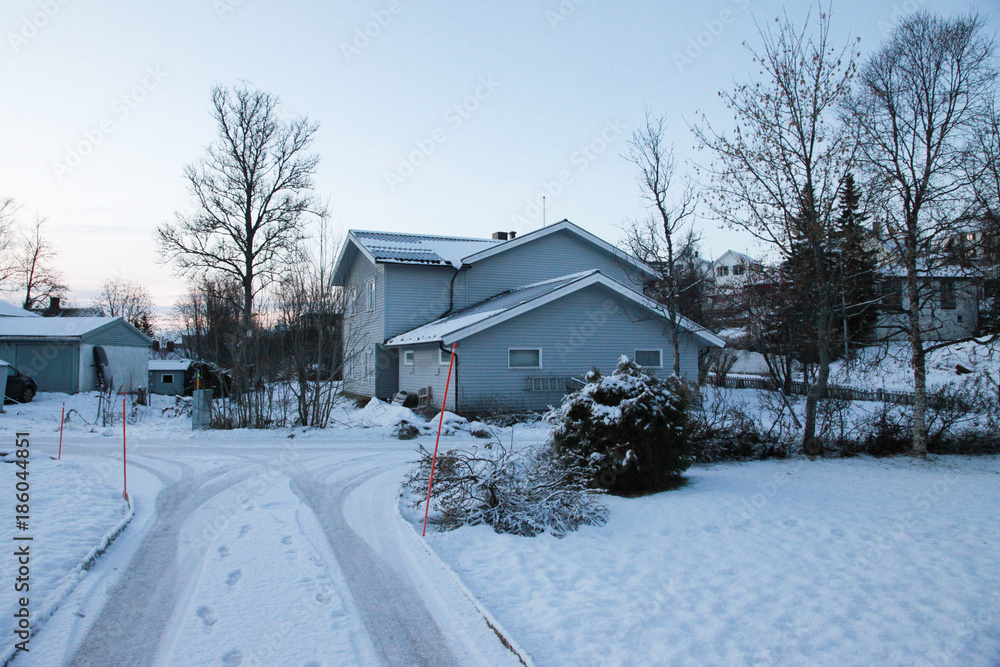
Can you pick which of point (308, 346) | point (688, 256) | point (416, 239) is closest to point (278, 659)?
point (308, 346)

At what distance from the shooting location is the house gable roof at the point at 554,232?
23.5 m

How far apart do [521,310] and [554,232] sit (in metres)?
7.14

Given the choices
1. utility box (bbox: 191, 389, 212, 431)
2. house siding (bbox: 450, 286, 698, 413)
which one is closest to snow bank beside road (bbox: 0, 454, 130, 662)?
utility box (bbox: 191, 389, 212, 431)

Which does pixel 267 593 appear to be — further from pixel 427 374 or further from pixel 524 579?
pixel 427 374

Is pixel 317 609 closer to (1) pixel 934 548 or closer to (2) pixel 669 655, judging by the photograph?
(2) pixel 669 655

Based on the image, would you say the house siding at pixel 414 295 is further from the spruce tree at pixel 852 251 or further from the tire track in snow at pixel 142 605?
the tire track in snow at pixel 142 605

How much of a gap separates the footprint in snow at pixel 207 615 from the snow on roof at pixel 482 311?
13.3 meters

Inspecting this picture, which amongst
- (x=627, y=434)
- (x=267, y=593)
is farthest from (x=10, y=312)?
(x=627, y=434)

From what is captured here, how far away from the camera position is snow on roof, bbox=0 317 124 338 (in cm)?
2517

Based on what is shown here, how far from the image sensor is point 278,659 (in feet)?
13.1

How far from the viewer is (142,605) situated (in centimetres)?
486

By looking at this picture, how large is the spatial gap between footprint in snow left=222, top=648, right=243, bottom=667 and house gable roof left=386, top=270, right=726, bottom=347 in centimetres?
1383

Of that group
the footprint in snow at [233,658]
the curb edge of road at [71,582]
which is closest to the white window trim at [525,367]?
the curb edge of road at [71,582]

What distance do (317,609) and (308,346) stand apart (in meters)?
13.0
